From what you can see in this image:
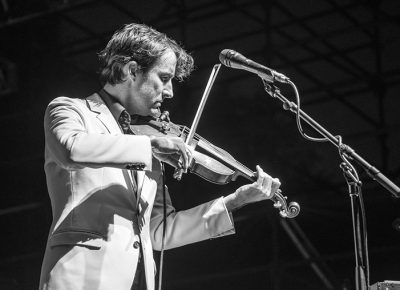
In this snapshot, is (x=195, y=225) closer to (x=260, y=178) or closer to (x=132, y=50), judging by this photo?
(x=260, y=178)

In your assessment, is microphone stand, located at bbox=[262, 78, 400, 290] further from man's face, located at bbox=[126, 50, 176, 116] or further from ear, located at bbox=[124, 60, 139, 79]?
ear, located at bbox=[124, 60, 139, 79]

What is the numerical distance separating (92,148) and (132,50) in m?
0.78

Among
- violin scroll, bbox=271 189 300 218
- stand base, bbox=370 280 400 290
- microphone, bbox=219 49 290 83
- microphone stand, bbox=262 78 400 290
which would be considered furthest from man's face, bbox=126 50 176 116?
stand base, bbox=370 280 400 290

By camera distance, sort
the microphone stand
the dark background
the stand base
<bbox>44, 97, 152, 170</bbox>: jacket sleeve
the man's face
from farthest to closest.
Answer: the dark background, the man's face, the stand base, the microphone stand, <bbox>44, 97, 152, 170</bbox>: jacket sleeve

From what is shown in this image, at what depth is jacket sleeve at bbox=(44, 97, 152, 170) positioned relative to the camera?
8.50ft

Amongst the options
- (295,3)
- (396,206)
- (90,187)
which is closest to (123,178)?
(90,187)

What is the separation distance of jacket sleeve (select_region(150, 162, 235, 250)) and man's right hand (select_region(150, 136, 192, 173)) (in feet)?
1.56

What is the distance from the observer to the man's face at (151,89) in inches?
124

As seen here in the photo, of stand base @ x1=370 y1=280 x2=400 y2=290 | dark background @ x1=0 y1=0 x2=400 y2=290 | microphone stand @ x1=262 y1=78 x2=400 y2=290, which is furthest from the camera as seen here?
dark background @ x1=0 y1=0 x2=400 y2=290

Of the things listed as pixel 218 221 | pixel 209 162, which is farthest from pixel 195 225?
pixel 209 162

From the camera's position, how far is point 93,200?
2.75m

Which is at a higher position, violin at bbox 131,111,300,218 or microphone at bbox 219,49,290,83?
microphone at bbox 219,49,290,83

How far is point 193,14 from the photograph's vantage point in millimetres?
8898

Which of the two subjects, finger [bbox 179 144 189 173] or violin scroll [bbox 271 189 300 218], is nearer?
finger [bbox 179 144 189 173]
